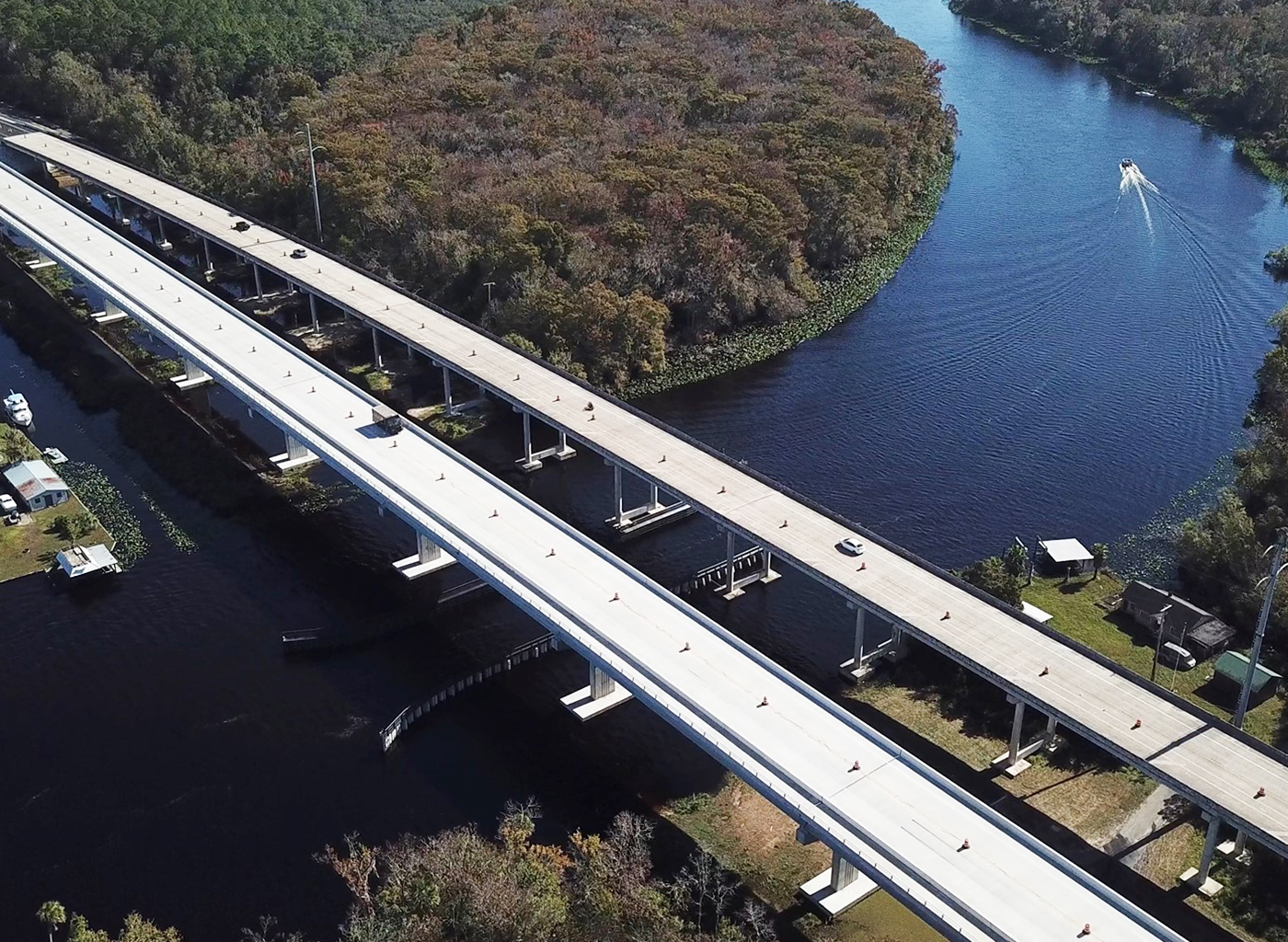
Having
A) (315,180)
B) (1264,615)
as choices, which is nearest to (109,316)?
(315,180)

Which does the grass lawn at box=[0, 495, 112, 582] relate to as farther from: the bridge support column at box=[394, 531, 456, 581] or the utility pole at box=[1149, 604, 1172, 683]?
the utility pole at box=[1149, 604, 1172, 683]

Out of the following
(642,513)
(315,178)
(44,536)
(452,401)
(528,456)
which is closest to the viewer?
(44,536)

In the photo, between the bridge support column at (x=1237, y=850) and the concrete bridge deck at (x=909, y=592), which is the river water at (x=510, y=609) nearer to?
the concrete bridge deck at (x=909, y=592)

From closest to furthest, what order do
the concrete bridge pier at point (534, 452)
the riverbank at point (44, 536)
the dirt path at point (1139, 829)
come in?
1. the dirt path at point (1139, 829)
2. the riverbank at point (44, 536)
3. the concrete bridge pier at point (534, 452)

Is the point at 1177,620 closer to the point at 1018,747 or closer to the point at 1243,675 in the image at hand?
the point at 1243,675

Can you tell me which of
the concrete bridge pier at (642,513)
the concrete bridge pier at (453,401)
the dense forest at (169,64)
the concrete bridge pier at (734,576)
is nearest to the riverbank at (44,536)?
the concrete bridge pier at (453,401)

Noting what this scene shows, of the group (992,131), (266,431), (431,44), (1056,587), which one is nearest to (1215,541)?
(1056,587)
